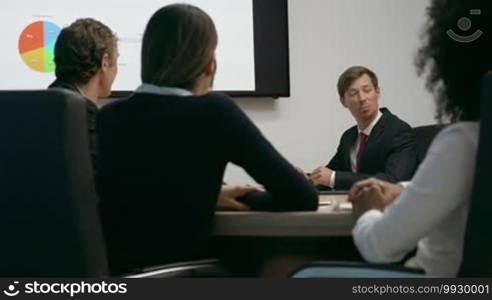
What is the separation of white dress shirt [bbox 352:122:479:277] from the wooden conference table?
12 cm

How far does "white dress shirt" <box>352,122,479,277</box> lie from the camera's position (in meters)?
0.98

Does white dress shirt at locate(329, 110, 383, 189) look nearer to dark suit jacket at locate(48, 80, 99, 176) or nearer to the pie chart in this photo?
dark suit jacket at locate(48, 80, 99, 176)

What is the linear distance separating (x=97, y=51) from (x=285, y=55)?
6.45ft

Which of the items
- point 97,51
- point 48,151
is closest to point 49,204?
point 48,151

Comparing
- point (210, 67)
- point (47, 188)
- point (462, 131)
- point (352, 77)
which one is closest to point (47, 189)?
point (47, 188)

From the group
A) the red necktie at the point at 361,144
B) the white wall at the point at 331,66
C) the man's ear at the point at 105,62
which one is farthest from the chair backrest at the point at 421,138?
the man's ear at the point at 105,62

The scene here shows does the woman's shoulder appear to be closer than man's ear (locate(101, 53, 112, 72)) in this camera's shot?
Yes

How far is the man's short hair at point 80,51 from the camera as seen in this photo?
6.91 feet

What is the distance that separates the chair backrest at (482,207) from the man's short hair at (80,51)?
1.49m

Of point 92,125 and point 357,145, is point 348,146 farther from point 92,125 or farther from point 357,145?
point 92,125

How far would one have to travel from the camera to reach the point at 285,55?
3.94m

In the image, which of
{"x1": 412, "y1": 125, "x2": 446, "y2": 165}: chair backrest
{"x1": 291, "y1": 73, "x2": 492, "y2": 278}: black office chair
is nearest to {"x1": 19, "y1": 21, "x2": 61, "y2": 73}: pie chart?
{"x1": 412, "y1": 125, "x2": 446, "y2": 165}: chair backrest

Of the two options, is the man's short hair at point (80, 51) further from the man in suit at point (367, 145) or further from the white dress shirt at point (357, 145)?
the white dress shirt at point (357, 145)

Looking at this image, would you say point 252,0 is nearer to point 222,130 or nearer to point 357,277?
point 222,130
